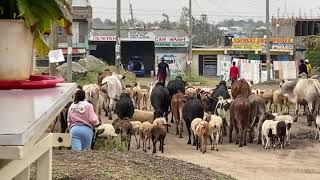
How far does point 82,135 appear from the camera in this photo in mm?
10750

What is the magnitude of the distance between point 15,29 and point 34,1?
0.56 ft

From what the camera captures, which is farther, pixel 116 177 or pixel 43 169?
pixel 116 177

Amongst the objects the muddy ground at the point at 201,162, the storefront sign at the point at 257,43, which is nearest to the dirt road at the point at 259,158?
the muddy ground at the point at 201,162

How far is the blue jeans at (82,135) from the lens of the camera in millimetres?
10695

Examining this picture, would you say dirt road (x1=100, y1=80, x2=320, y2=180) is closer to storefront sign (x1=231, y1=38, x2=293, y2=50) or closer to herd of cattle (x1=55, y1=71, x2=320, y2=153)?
herd of cattle (x1=55, y1=71, x2=320, y2=153)

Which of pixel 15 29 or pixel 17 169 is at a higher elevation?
pixel 15 29

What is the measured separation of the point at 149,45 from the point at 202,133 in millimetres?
35555

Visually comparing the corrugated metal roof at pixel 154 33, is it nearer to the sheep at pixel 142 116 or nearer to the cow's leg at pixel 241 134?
the sheep at pixel 142 116

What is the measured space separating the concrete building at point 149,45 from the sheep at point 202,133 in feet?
111

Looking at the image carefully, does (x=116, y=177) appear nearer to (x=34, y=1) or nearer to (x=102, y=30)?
(x=34, y=1)

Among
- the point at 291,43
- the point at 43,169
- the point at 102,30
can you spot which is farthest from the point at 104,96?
the point at 291,43

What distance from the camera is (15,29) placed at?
2865 mm

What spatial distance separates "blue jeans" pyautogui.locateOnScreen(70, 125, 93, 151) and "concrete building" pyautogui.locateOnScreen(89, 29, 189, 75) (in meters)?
40.2

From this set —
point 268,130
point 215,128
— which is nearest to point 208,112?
point 215,128
